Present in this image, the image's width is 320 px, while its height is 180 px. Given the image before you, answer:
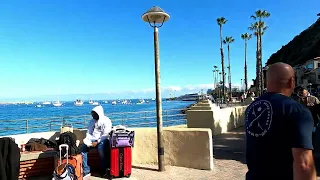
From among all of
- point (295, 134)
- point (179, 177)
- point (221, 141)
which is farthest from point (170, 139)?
point (295, 134)

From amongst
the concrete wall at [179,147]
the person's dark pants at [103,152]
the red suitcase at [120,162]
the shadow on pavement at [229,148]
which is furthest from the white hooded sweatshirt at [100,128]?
the shadow on pavement at [229,148]

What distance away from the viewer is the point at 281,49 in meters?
101

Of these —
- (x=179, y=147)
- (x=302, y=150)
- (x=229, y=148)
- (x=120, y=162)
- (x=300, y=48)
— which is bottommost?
(x=229, y=148)

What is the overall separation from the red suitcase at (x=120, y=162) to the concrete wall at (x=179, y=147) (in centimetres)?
103

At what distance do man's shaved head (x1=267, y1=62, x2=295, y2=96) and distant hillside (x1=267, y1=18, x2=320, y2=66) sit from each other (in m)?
85.4

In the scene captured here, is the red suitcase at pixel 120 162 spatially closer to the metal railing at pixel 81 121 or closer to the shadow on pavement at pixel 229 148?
the shadow on pavement at pixel 229 148

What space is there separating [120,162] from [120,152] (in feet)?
0.63

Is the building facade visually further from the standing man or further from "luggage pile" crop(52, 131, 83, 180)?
the standing man

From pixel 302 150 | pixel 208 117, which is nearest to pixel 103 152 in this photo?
pixel 302 150

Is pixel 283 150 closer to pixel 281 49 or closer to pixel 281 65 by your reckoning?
pixel 281 65

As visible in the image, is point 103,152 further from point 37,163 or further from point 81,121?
point 81,121

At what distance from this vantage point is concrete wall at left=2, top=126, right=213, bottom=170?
6.01 metres

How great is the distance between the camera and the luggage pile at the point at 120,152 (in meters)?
5.36

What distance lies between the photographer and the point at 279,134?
183cm
